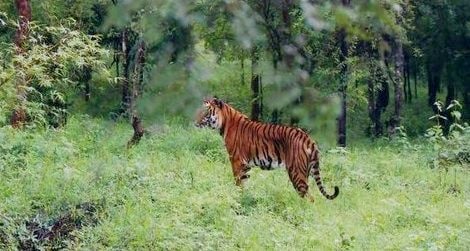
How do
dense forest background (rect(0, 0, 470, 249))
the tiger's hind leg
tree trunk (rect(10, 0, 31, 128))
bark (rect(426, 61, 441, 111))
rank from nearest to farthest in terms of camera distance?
1. dense forest background (rect(0, 0, 470, 249))
2. tree trunk (rect(10, 0, 31, 128))
3. the tiger's hind leg
4. bark (rect(426, 61, 441, 111))

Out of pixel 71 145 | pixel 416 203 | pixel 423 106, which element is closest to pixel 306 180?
pixel 416 203

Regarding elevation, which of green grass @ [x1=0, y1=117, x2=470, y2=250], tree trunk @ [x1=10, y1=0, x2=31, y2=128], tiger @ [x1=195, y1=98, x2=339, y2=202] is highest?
tree trunk @ [x1=10, y1=0, x2=31, y2=128]

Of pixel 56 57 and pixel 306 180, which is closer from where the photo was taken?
pixel 56 57

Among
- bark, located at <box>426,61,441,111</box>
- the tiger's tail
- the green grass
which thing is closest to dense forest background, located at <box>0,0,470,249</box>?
the green grass

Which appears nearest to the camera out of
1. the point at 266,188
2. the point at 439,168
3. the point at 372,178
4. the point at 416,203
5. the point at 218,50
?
the point at 218,50

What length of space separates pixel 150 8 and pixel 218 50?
20cm

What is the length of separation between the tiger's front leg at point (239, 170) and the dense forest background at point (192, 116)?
0.27 metres

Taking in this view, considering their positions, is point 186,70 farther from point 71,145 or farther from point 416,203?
point 71,145

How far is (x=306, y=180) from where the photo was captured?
7.65m

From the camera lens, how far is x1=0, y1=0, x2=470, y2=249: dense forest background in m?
1.57

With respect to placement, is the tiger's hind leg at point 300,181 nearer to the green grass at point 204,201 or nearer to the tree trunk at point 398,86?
the green grass at point 204,201

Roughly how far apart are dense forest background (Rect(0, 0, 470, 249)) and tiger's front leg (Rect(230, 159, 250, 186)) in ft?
0.89

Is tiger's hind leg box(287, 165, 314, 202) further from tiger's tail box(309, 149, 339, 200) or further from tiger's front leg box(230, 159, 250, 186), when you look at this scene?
tiger's front leg box(230, 159, 250, 186)

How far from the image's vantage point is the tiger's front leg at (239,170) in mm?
8039
